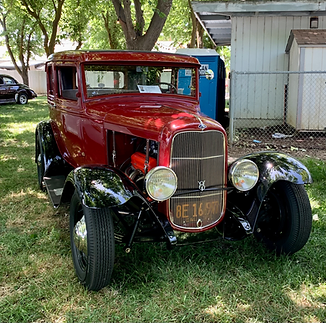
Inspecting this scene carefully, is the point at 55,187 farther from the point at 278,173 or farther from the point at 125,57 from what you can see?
the point at 278,173

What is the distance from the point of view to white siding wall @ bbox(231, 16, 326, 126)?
32.0 feet

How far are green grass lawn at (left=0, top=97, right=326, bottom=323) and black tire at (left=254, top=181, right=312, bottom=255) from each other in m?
0.13

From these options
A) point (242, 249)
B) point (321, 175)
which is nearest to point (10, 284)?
point (242, 249)

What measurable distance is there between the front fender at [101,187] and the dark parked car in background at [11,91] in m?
16.3

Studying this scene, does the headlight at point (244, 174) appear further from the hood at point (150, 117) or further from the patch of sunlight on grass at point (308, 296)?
the patch of sunlight on grass at point (308, 296)

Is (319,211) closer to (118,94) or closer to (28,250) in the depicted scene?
(118,94)

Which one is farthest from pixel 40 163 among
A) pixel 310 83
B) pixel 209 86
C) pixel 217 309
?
pixel 310 83

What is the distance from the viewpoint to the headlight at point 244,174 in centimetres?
308

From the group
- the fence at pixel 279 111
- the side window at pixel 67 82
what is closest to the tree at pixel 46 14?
the fence at pixel 279 111

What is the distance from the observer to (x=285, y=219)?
3322 millimetres

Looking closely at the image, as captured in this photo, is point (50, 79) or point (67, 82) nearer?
point (67, 82)

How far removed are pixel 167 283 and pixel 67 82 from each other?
267cm

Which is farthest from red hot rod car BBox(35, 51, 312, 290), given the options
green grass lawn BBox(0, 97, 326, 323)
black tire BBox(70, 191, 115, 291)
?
Result: green grass lawn BBox(0, 97, 326, 323)

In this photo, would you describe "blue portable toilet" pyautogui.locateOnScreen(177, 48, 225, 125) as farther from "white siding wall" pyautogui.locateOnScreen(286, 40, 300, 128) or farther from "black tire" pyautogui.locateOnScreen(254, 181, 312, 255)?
"black tire" pyautogui.locateOnScreen(254, 181, 312, 255)
